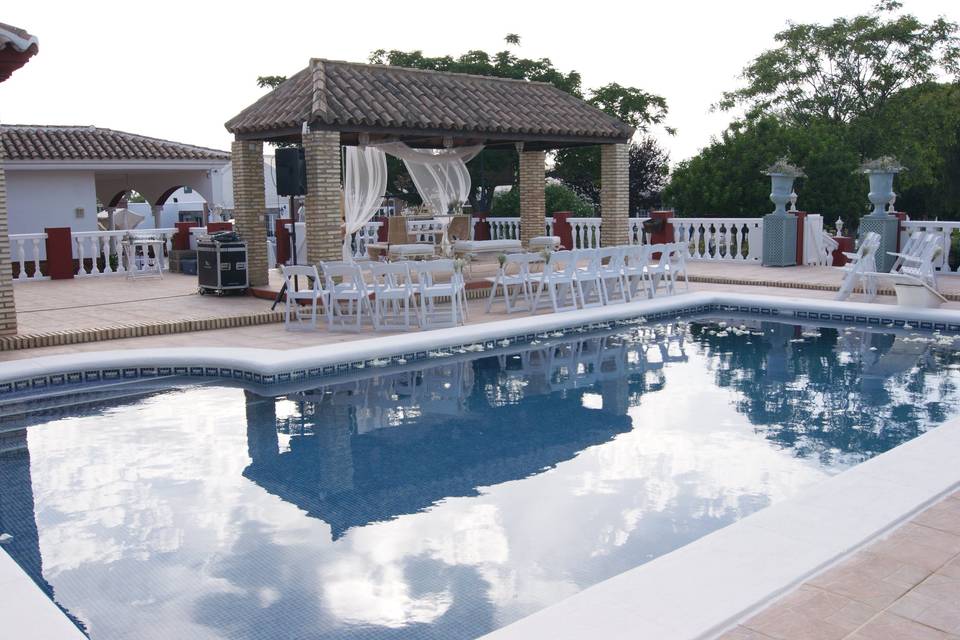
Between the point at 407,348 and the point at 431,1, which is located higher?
the point at 431,1

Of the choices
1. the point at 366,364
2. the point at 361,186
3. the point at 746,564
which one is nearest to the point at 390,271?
the point at 366,364

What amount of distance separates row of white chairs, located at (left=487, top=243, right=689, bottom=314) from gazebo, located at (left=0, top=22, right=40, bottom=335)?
5.56 metres

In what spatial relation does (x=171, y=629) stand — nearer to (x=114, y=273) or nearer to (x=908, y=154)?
(x=114, y=273)

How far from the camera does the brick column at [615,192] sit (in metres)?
16.4

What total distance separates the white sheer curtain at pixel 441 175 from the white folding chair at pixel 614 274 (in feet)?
11.0

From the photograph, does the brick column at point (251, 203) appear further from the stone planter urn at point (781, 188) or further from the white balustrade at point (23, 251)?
the stone planter urn at point (781, 188)

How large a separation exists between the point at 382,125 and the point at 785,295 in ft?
20.3

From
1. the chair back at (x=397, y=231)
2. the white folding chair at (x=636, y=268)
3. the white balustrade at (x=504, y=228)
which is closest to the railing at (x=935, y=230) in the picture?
the white folding chair at (x=636, y=268)

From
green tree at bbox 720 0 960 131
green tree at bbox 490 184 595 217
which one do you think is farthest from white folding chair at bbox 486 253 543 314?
green tree at bbox 720 0 960 131

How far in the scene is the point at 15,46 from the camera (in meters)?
9.42

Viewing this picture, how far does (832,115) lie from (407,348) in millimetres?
30478

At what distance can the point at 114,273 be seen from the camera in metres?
17.8

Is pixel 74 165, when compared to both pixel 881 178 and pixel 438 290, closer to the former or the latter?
pixel 438 290

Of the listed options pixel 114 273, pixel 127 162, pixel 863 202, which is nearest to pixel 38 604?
pixel 114 273
